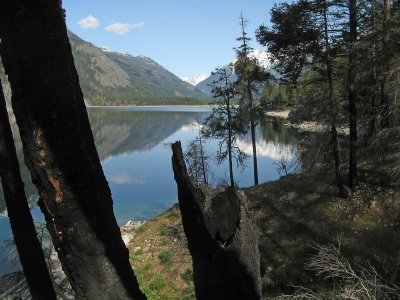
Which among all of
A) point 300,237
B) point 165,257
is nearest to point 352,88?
point 300,237

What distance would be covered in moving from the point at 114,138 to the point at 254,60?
69652mm

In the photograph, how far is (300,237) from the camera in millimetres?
15484

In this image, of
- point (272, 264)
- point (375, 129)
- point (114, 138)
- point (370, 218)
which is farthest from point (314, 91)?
point (114, 138)

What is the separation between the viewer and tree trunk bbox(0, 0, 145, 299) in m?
2.09

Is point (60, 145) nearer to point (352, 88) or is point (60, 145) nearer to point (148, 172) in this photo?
point (352, 88)

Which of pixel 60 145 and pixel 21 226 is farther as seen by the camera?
pixel 21 226

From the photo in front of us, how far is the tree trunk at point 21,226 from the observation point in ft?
12.2

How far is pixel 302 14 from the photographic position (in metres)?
16.2

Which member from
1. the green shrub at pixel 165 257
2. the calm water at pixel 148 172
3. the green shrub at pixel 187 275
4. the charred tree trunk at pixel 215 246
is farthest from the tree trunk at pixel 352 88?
the charred tree trunk at pixel 215 246

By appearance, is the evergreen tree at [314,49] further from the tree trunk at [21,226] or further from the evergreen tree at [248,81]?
the tree trunk at [21,226]

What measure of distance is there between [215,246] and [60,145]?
120 cm

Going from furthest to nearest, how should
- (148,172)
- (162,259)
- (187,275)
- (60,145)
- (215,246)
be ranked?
(148,172) → (162,259) → (187,275) → (215,246) → (60,145)

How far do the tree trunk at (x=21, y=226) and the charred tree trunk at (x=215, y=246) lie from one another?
1865mm

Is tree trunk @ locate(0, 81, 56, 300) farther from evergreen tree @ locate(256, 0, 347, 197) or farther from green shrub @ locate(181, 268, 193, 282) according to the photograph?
evergreen tree @ locate(256, 0, 347, 197)
